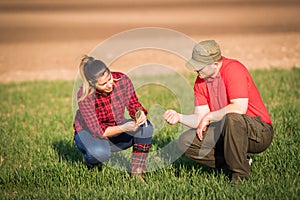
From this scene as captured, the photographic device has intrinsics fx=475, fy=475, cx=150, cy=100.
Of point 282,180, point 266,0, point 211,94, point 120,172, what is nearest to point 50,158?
point 120,172

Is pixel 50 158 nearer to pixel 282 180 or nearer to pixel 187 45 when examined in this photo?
pixel 282 180

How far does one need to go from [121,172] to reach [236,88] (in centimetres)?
162

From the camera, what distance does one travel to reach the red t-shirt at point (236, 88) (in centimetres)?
448

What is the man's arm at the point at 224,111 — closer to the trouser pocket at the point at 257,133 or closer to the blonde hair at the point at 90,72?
the trouser pocket at the point at 257,133

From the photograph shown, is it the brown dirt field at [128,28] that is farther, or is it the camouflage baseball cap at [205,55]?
the brown dirt field at [128,28]

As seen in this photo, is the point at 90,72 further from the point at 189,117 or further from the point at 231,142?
the point at 231,142

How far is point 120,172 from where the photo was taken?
5188 mm

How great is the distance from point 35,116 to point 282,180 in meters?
4.95

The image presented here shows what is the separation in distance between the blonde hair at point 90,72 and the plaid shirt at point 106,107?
103mm

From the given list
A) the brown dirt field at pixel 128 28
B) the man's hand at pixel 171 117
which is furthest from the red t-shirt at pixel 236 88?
the brown dirt field at pixel 128 28

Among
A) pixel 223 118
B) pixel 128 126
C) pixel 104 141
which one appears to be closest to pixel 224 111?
pixel 223 118

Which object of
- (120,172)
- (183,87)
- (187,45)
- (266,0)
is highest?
(266,0)

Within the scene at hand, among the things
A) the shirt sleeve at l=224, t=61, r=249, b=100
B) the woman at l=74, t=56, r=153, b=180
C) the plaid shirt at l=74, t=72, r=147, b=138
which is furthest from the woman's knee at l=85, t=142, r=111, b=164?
the shirt sleeve at l=224, t=61, r=249, b=100

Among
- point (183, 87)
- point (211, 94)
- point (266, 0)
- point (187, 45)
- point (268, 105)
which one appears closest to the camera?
point (211, 94)
